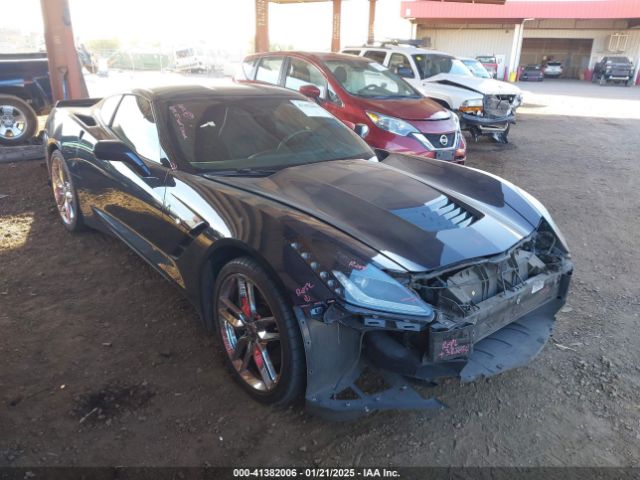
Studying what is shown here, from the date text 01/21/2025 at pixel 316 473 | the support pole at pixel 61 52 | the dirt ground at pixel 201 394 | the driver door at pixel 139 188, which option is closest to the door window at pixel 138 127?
the driver door at pixel 139 188

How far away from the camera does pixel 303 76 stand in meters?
7.50

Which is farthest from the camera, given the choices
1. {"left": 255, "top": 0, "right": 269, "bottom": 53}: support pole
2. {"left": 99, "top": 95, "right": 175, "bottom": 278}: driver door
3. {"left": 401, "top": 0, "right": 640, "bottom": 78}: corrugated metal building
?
{"left": 401, "top": 0, "right": 640, "bottom": 78}: corrugated metal building

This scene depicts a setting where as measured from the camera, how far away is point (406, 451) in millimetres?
2275

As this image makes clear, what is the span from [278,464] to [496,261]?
137cm

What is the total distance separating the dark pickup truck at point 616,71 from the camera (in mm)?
29156

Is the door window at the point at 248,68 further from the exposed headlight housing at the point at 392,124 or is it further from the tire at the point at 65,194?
the tire at the point at 65,194

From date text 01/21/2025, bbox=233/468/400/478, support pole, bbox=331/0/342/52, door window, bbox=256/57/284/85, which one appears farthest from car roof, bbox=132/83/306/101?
support pole, bbox=331/0/342/52

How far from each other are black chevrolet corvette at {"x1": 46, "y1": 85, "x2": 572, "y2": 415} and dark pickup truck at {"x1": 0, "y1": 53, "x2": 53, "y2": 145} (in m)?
5.30

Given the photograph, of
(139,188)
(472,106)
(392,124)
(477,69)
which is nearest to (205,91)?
(139,188)

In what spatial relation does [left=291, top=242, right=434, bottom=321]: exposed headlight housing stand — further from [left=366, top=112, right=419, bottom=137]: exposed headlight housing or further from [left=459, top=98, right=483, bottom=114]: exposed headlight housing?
[left=459, top=98, right=483, bottom=114]: exposed headlight housing

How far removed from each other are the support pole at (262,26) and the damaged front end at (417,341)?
45.4 feet

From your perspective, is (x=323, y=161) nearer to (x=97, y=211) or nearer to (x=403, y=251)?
(x=403, y=251)

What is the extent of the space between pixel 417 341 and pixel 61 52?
7443 millimetres

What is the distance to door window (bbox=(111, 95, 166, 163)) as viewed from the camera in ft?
10.5
